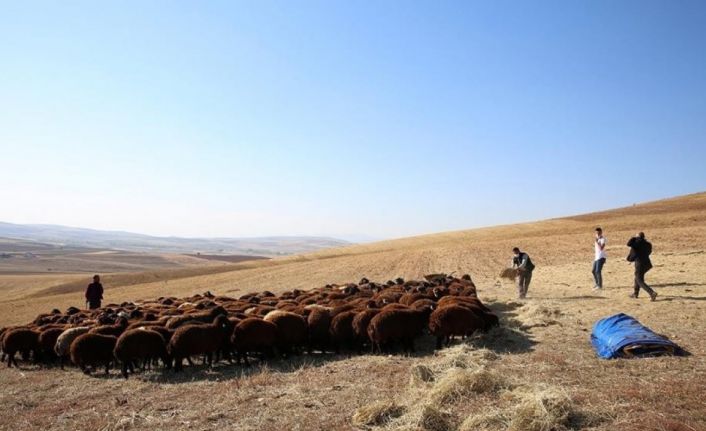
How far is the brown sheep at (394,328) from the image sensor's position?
36.4 ft

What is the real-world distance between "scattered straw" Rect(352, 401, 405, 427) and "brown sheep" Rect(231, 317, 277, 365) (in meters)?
4.86

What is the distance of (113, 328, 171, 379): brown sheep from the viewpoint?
1066 cm

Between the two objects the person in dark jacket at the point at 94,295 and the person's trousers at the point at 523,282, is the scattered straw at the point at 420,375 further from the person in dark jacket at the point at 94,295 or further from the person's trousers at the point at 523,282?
the person in dark jacket at the point at 94,295

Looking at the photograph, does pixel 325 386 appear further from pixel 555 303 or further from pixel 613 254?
pixel 613 254

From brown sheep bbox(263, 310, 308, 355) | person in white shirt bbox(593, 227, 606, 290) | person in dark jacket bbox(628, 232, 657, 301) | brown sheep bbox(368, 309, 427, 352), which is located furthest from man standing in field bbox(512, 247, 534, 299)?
brown sheep bbox(263, 310, 308, 355)

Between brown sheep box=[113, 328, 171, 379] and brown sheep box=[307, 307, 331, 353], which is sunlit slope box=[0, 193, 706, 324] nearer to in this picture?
brown sheep box=[307, 307, 331, 353]

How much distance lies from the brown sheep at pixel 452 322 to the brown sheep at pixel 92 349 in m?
7.27

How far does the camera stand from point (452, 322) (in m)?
11.2

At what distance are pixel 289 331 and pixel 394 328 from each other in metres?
2.55

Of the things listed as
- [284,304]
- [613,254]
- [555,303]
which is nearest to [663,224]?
[613,254]

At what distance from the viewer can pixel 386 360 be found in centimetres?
1009

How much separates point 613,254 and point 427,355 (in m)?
24.6

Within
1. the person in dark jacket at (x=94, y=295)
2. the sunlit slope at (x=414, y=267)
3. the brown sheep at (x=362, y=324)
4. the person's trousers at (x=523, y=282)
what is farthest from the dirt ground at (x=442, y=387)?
the sunlit slope at (x=414, y=267)

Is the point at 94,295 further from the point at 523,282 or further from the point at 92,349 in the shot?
the point at 523,282
